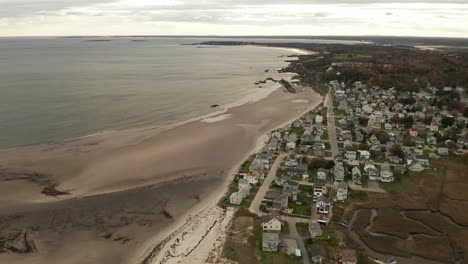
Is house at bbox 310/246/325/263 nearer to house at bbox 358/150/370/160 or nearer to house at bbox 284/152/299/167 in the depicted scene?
house at bbox 284/152/299/167

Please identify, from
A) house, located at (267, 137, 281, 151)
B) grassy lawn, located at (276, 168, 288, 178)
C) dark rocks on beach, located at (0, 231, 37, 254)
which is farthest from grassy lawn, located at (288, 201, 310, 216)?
dark rocks on beach, located at (0, 231, 37, 254)

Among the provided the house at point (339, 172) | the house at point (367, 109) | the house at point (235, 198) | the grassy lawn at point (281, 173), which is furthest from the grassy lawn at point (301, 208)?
the house at point (367, 109)

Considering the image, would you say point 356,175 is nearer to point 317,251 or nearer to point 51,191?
point 317,251

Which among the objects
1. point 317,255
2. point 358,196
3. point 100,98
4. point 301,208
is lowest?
point 301,208

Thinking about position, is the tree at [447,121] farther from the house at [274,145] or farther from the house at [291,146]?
the house at [274,145]

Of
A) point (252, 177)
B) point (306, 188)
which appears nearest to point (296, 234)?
point (306, 188)

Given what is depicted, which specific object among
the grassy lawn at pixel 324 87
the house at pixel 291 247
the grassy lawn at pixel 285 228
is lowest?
the house at pixel 291 247

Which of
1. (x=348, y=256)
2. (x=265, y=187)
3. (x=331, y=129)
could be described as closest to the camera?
(x=348, y=256)
